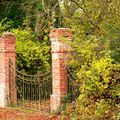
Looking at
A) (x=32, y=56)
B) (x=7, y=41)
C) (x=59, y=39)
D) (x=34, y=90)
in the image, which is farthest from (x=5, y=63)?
(x=59, y=39)

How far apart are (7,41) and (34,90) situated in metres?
1.74

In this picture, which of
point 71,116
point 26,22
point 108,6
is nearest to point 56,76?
point 71,116

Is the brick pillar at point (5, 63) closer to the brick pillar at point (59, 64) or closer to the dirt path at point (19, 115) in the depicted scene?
the dirt path at point (19, 115)

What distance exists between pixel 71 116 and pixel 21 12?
1048cm

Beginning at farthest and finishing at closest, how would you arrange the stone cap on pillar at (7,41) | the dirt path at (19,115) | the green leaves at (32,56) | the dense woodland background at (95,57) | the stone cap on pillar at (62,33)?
the green leaves at (32,56) → the stone cap on pillar at (7,41) → the dirt path at (19,115) → the stone cap on pillar at (62,33) → the dense woodland background at (95,57)

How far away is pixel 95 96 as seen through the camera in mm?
10773

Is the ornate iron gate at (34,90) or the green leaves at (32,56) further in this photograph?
the green leaves at (32,56)

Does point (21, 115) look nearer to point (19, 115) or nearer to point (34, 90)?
point (19, 115)

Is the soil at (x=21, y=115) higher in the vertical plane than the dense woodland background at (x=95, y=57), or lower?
lower

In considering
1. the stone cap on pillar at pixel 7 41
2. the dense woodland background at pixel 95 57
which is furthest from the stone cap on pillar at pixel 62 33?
the stone cap on pillar at pixel 7 41

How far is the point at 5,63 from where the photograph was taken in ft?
46.8

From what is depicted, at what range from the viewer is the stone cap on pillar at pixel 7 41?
1409 centimetres

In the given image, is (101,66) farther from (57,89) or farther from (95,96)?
(57,89)

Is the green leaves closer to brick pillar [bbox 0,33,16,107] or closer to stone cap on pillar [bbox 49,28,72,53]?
brick pillar [bbox 0,33,16,107]
